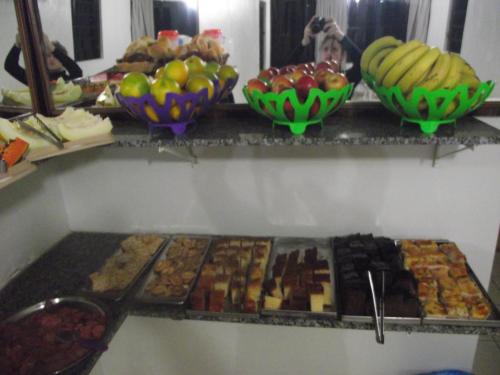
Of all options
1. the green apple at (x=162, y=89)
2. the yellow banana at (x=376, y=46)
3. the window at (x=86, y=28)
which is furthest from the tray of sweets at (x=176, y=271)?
the yellow banana at (x=376, y=46)

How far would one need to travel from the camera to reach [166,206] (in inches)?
57.4

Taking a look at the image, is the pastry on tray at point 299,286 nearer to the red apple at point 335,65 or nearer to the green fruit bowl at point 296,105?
the green fruit bowl at point 296,105

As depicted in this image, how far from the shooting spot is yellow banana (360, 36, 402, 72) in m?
1.06

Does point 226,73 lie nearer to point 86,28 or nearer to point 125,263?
point 86,28

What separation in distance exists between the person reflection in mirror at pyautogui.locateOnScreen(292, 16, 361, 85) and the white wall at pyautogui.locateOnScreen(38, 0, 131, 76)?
509 millimetres

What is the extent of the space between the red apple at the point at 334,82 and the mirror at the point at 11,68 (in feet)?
2.84

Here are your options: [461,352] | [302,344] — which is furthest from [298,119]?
[461,352]

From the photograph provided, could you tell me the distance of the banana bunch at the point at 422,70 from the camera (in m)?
0.94

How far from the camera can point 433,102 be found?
0.93 metres

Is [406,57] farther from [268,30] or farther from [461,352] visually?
[461,352]

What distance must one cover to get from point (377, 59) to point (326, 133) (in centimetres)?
23

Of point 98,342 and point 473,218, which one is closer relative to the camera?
point 98,342

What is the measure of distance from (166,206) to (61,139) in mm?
471

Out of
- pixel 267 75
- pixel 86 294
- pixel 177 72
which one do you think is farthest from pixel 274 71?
pixel 86 294
